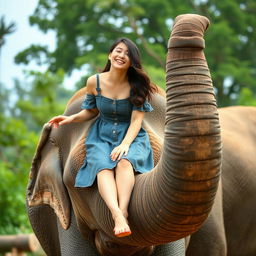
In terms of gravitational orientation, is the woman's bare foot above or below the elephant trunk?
below

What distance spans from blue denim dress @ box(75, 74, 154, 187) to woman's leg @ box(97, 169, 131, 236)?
0.16ft

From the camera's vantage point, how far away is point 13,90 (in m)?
→ 61.8

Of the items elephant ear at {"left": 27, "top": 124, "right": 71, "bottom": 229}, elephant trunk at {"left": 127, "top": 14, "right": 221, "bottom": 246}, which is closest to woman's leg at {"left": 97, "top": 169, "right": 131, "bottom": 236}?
elephant trunk at {"left": 127, "top": 14, "right": 221, "bottom": 246}

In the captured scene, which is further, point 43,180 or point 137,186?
point 43,180

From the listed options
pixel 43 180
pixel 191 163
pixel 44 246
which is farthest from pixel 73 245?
pixel 191 163

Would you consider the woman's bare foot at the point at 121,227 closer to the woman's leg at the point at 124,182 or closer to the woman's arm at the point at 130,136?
the woman's leg at the point at 124,182

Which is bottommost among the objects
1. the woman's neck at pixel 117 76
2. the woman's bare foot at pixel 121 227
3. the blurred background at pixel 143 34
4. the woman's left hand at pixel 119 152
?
the blurred background at pixel 143 34

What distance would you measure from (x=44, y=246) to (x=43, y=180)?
0.91 metres

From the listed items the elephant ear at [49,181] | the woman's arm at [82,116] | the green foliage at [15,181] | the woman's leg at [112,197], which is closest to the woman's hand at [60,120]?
the woman's arm at [82,116]

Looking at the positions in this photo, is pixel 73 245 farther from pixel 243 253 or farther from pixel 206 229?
pixel 243 253

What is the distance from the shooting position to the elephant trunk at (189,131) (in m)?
2.92

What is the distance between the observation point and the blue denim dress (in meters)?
3.53

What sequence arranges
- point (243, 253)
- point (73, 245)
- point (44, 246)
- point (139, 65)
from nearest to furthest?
point (139, 65)
point (73, 245)
point (44, 246)
point (243, 253)

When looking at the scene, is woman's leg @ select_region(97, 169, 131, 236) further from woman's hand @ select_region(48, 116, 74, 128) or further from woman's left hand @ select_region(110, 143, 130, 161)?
woman's hand @ select_region(48, 116, 74, 128)
